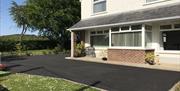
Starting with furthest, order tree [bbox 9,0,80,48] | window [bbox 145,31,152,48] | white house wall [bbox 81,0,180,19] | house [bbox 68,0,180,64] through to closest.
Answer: tree [bbox 9,0,80,48]
white house wall [bbox 81,0,180,19]
window [bbox 145,31,152,48]
house [bbox 68,0,180,64]

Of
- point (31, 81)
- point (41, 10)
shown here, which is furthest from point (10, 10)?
point (31, 81)

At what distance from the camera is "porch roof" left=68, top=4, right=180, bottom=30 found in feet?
49.2

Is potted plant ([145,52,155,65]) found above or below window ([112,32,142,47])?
below

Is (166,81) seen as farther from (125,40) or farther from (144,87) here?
(125,40)

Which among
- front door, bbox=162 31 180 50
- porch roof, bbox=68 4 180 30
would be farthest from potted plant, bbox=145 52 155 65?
porch roof, bbox=68 4 180 30

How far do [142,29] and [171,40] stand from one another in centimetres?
199

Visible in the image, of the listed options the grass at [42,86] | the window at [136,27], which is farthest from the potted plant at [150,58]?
the grass at [42,86]

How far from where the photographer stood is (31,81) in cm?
1034

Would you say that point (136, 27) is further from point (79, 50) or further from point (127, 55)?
point (79, 50)

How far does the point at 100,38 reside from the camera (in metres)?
21.8

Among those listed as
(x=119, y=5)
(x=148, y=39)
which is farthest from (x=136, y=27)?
(x=119, y=5)

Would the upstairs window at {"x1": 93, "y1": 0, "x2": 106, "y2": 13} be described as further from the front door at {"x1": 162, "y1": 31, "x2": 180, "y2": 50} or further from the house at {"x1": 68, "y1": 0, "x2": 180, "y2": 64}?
the front door at {"x1": 162, "y1": 31, "x2": 180, "y2": 50}

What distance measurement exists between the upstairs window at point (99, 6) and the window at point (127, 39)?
12.3ft

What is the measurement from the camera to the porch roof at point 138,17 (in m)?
15.0
